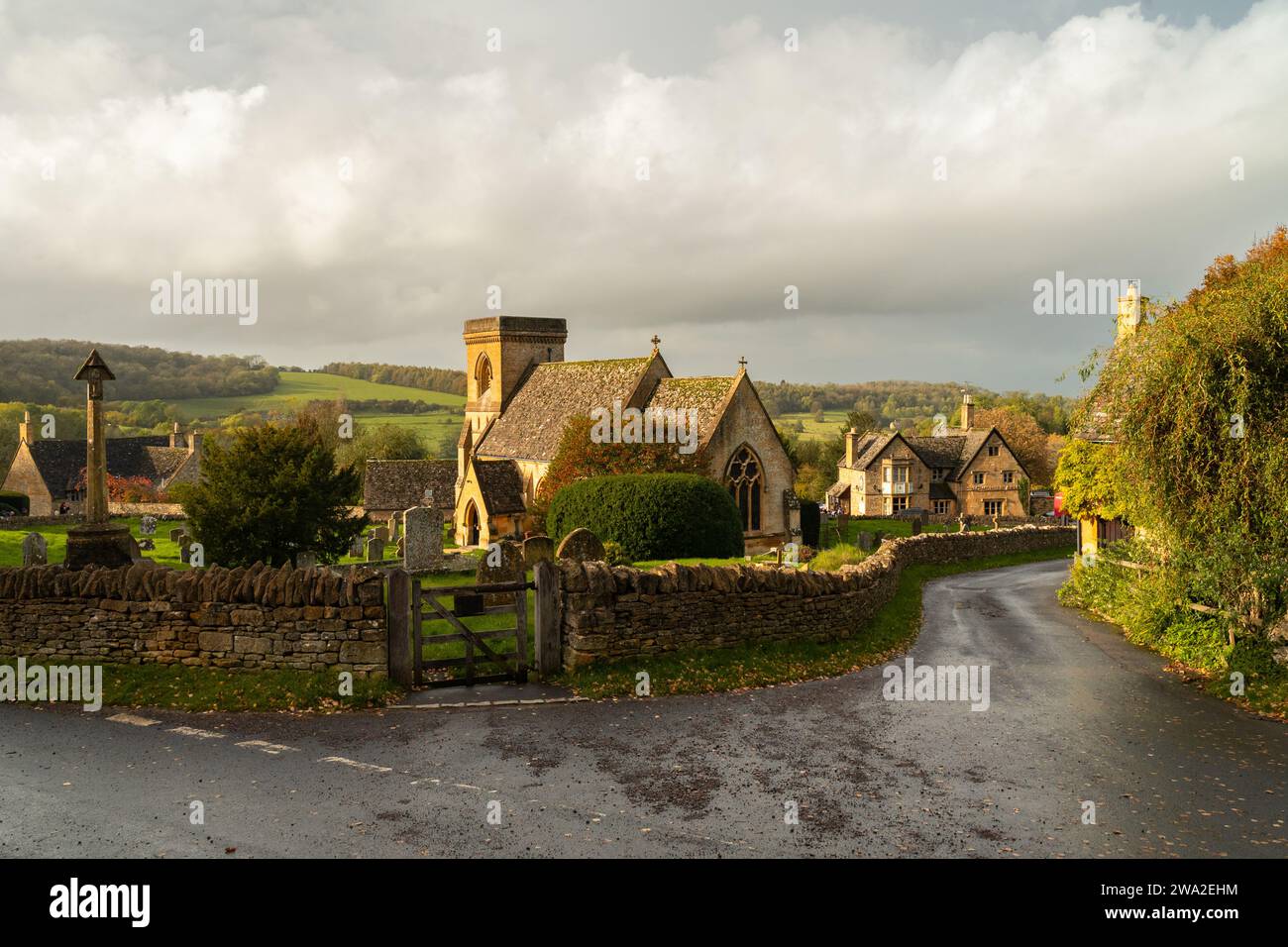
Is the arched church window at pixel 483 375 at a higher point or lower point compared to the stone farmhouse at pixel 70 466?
higher

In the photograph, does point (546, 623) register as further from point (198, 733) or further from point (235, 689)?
point (198, 733)

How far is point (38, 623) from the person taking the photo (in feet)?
49.3

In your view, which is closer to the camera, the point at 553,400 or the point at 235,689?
the point at 235,689

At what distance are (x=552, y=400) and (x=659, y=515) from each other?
67.2 feet

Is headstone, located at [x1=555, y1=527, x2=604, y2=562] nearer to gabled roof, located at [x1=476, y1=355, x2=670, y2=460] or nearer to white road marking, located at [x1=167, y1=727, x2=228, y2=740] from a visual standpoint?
white road marking, located at [x1=167, y1=727, x2=228, y2=740]

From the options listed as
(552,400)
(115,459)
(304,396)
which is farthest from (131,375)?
(552,400)

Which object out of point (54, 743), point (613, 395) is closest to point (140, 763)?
point (54, 743)

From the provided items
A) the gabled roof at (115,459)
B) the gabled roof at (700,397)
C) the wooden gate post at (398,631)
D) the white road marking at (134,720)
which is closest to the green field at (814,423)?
the gabled roof at (115,459)

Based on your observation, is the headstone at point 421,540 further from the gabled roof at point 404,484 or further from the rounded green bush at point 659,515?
the gabled roof at point 404,484

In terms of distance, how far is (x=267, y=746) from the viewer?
11766 millimetres

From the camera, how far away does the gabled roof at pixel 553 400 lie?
48.6 m

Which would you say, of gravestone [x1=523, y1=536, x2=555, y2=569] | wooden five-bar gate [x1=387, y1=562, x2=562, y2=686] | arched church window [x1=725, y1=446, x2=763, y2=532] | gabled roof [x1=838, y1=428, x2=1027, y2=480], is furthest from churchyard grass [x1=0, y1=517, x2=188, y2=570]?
gabled roof [x1=838, y1=428, x2=1027, y2=480]

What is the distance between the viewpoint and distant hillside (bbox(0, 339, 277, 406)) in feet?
389
